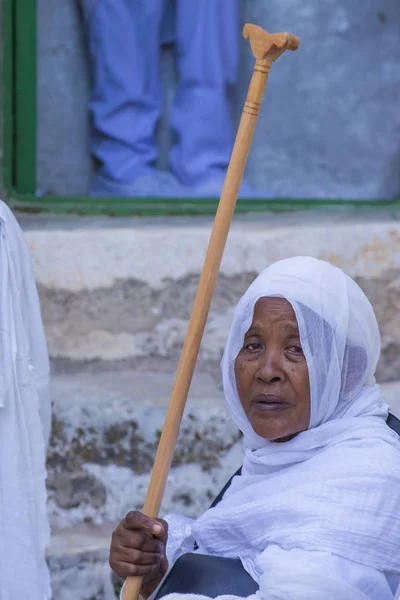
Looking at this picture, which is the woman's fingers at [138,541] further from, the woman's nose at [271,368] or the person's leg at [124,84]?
the person's leg at [124,84]

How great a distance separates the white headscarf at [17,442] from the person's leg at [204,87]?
4.97ft

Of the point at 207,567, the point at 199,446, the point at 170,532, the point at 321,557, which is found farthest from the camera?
the point at 199,446

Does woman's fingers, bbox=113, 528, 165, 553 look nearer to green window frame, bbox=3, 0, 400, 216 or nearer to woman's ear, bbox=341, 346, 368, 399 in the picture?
woman's ear, bbox=341, 346, 368, 399

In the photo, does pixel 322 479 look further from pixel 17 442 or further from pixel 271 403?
pixel 17 442

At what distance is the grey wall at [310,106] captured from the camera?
472cm

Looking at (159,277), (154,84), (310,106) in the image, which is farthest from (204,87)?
(159,277)

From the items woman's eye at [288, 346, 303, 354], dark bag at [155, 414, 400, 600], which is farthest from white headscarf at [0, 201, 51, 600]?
woman's eye at [288, 346, 303, 354]

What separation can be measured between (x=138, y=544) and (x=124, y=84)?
2608mm

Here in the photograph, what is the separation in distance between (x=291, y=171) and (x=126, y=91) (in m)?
0.77

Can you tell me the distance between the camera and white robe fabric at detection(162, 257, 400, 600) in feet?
7.45

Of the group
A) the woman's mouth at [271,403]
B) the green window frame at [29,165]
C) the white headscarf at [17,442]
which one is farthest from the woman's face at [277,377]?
the green window frame at [29,165]

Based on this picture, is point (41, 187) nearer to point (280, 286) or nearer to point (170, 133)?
point (170, 133)

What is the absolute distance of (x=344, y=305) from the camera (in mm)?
2529

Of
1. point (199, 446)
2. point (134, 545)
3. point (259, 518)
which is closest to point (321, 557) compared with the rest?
point (259, 518)
